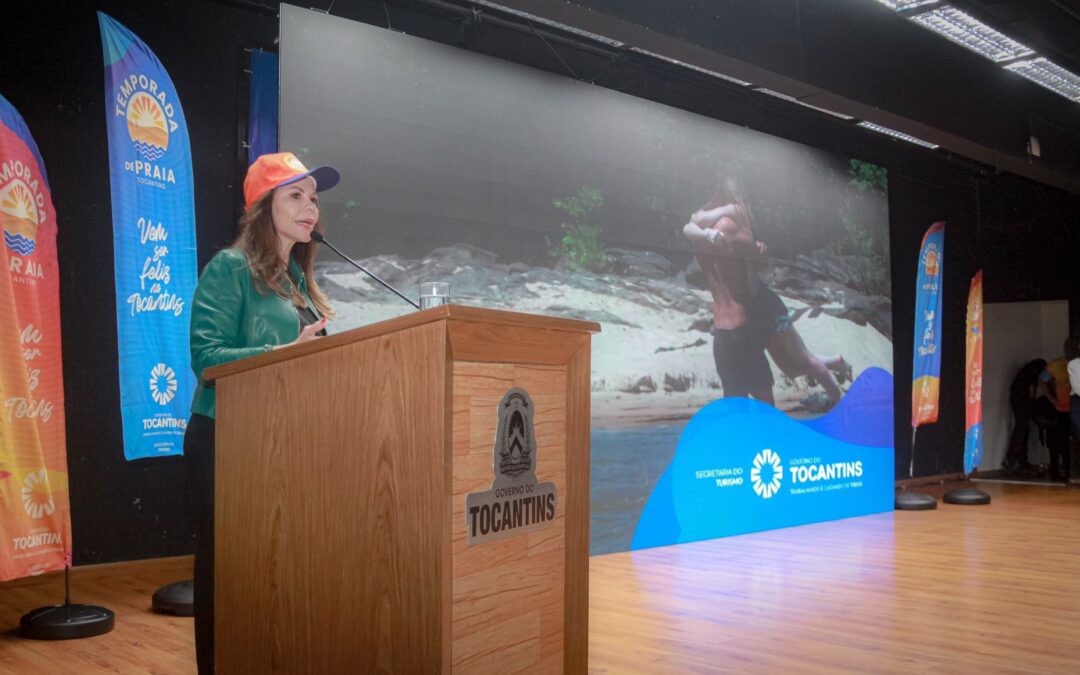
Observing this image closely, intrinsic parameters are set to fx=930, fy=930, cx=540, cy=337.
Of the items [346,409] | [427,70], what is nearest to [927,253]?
[427,70]

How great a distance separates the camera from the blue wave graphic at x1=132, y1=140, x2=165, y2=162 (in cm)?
409

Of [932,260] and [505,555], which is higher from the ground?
[932,260]

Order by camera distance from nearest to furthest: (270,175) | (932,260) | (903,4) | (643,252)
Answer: (270,175) → (643,252) → (903,4) → (932,260)

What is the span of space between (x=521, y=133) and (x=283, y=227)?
297 cm

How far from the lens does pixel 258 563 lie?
1.77 m

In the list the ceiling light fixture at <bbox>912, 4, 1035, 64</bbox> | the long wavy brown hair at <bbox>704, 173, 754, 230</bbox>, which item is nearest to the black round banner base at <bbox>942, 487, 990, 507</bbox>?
the long wavy brown hair at <bbox>704, 173, 754, 230</bbox>

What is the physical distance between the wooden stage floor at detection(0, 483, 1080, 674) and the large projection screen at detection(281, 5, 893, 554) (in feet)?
1.94

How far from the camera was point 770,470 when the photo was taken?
20.4 ft

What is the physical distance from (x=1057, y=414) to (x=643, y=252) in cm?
637

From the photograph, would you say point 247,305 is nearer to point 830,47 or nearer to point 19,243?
point 19,243

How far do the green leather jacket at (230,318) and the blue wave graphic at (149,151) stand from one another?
7.65 ft

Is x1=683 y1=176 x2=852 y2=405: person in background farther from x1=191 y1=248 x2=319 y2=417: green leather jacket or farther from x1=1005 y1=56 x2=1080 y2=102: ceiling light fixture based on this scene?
x1=191 y1=248 x2=319 y2=417: green leather jacket

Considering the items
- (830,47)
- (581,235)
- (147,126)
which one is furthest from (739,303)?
(147,126)

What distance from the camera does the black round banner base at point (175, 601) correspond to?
368 cm
